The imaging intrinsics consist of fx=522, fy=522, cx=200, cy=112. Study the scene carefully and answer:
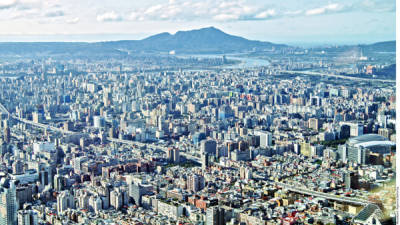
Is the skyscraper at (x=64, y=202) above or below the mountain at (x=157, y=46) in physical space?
below

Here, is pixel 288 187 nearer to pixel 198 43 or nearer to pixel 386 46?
pixel 386 46

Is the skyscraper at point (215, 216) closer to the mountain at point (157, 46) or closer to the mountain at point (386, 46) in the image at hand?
the mountain at point (386, 46)

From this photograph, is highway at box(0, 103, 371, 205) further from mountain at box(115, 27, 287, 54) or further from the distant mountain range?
mountain at box(115, 27, 287, 54)

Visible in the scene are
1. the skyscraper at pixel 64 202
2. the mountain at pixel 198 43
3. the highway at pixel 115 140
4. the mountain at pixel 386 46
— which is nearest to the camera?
the mountain at pixel 386 46

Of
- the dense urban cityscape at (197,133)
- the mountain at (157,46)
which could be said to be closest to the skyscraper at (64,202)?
the dense urban cityscape at (197,133)

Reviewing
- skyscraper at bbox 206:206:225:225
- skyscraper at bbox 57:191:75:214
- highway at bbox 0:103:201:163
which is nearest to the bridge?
skyscraper at bbox 206:206:225:225

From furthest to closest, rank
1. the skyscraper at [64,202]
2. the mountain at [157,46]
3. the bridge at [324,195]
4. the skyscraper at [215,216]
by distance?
the mountain at [157,46], the skyscraper at [64,202], the skyscraper at [215,216], the bridge at [324,195]

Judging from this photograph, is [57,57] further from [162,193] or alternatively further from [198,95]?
[162,193]

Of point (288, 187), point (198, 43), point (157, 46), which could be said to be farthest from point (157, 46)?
point (288, 187)
